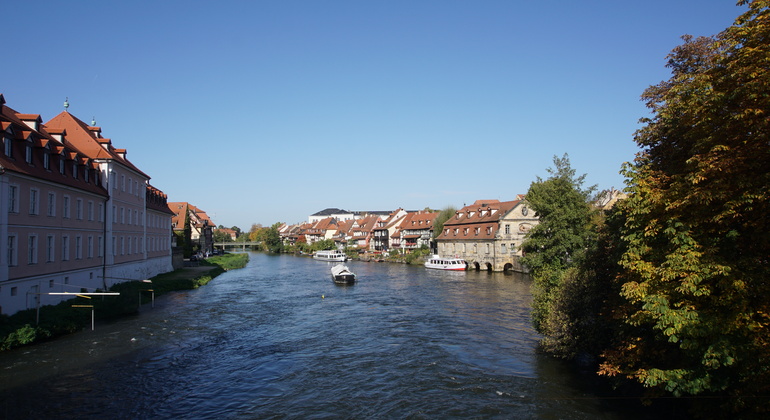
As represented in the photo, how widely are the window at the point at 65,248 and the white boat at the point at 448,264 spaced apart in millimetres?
42520

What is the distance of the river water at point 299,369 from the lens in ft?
43.3

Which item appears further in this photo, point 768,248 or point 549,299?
point 549,299

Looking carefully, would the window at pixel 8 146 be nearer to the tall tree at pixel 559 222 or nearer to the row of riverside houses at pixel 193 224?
the tall tree at pixel 559 222

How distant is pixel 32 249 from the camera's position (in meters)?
21.7

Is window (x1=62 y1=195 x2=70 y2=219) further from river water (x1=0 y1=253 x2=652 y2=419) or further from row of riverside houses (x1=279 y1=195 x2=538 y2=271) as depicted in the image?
row of riverside houses (x1=279 y1=195 x2=538 y2=271)

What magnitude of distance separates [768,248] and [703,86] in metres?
3.42

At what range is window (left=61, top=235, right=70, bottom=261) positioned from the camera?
2444cm

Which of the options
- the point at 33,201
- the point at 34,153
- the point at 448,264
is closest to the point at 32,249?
the point at 33,201

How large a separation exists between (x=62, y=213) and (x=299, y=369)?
16348 mm

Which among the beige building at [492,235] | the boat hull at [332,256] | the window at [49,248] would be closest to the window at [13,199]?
the window at [49,248]

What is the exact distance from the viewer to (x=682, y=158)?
37.8ft

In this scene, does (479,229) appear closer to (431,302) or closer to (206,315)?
(431,302)

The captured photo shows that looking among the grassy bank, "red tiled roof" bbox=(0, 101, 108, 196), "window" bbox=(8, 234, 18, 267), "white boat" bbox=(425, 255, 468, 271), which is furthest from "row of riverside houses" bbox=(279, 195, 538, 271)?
"window" bbox=(8, 234, 18, 267)

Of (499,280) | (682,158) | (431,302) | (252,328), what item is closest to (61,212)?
(252,328)
